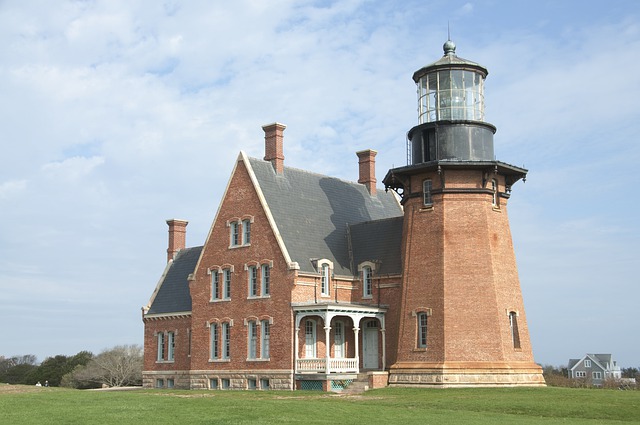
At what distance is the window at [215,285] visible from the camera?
37.9 meters

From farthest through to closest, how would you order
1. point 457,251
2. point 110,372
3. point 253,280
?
point 110,372
point 253,280
point 457,251

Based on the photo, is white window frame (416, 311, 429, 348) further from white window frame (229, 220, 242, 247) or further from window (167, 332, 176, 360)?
window (167, 332, 176, 360)

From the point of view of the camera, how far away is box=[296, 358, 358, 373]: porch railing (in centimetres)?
3250

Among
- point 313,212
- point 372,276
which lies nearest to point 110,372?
point 313,212

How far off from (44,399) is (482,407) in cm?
1376

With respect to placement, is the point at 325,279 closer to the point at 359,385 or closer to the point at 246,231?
the point at 246,231

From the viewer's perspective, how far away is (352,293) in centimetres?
3662

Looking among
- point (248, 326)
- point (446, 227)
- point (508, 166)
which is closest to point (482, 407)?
point (446, 227)

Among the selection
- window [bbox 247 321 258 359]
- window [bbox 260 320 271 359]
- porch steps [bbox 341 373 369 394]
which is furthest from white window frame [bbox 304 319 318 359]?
porch steps [bbox 341 373 369 394]

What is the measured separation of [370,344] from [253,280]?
6.03 m

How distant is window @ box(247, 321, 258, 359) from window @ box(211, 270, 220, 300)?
2.86m

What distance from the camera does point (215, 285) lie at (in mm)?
38188

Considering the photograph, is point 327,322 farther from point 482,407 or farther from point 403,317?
point 482,407

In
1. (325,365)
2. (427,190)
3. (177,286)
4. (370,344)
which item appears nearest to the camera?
(325,365)
